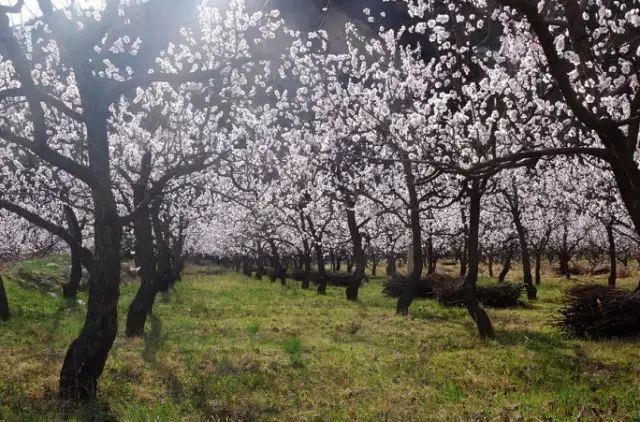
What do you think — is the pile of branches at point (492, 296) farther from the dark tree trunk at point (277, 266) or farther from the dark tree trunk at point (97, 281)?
the dark tree trunk at point (277, 266)

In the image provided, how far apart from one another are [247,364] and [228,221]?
3651 cm

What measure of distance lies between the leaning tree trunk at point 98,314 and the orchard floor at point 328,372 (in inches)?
16.1

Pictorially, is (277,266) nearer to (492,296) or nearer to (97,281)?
(492,296)

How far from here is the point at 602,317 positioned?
54.1ft

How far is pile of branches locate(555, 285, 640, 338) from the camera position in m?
16.3

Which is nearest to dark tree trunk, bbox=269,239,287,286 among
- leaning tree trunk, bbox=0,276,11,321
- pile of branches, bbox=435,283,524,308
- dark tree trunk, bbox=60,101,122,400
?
pile of branches, bbox=435,283,524,308

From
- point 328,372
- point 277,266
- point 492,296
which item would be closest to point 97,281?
point 328,372

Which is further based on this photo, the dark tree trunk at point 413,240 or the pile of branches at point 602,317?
the dark tree trunk at point 413,240

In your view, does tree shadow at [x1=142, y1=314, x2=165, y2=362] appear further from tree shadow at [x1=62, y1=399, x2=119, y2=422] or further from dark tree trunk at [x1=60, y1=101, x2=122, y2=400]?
tree shadow at [x1=62, y1=399, x2=119, y2=422]

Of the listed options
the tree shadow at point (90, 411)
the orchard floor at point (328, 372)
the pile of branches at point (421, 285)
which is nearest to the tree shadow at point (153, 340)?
the orchard floor at point (328, 372)

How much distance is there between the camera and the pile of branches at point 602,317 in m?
16.3

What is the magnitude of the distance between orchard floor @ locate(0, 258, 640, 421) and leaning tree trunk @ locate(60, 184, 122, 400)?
0.41 meters

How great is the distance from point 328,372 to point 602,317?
9160 mm

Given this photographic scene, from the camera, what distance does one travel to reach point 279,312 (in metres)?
23.4
